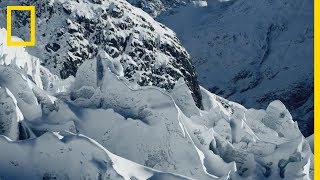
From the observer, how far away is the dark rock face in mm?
172250

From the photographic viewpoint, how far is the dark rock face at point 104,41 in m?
172

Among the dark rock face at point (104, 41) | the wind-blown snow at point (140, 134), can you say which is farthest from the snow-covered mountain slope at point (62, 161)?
the dark rock face at point (104, 41)

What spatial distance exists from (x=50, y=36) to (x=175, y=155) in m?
114

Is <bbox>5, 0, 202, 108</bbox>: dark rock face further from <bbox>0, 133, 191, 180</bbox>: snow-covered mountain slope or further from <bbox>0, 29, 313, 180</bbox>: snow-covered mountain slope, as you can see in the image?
<bbox>0, 133, 191, 180</bbox>: snow-covered mountain slope

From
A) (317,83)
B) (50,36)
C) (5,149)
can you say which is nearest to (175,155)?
(5,149)

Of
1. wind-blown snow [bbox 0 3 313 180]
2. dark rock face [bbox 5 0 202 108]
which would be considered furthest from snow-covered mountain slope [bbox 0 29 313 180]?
dark rock face [bbox 5 0 202 108]

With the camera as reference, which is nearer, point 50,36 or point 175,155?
point 175,155

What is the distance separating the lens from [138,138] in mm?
68438

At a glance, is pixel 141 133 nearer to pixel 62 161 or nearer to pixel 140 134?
pixel 140 134

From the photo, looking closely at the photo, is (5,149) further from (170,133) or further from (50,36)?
(50,36)

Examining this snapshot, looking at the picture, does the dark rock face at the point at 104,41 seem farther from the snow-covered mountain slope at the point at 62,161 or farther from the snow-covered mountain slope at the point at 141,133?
the snow-covered mountain slope at the point at 62,161

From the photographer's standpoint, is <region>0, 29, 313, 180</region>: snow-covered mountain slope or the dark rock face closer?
<region>0, 29, 313, 180</region>: snow-covered mountain slope

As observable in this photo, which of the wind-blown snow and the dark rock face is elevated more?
the wind-blown snow

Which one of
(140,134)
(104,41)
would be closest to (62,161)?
(140,134)
